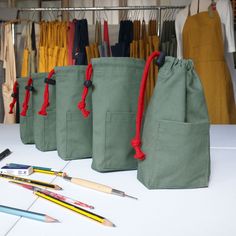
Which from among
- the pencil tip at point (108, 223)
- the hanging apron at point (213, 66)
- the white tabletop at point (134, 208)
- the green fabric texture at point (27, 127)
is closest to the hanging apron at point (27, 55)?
the hanging apron at point (213, 66)

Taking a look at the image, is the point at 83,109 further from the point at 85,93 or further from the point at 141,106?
the point at 141,106

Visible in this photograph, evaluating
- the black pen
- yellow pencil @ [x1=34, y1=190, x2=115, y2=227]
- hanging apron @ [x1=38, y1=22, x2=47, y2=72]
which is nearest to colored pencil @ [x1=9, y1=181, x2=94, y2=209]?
yellow pencil @ [x1=34, y1=190, x2=115, y2=227]

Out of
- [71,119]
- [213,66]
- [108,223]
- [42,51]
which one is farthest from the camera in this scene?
[42,51]

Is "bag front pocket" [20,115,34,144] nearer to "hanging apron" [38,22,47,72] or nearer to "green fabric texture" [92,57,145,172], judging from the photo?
"green fabric texture" [92,57,145,172]

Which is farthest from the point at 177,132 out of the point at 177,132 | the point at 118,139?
the point at 118,139

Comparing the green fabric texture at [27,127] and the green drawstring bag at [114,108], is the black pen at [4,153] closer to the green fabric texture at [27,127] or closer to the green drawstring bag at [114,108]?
the green fabric texture at [27,127]

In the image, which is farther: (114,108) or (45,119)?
(45,119)

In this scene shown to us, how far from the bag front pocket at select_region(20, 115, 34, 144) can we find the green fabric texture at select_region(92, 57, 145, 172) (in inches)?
14.7

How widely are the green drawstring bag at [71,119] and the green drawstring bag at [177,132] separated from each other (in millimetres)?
232

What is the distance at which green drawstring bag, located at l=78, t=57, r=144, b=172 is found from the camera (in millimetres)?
658

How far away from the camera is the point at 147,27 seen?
90.3 inches

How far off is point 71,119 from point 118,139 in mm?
168

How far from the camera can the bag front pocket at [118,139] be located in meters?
0.67

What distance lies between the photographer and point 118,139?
0.67 m
